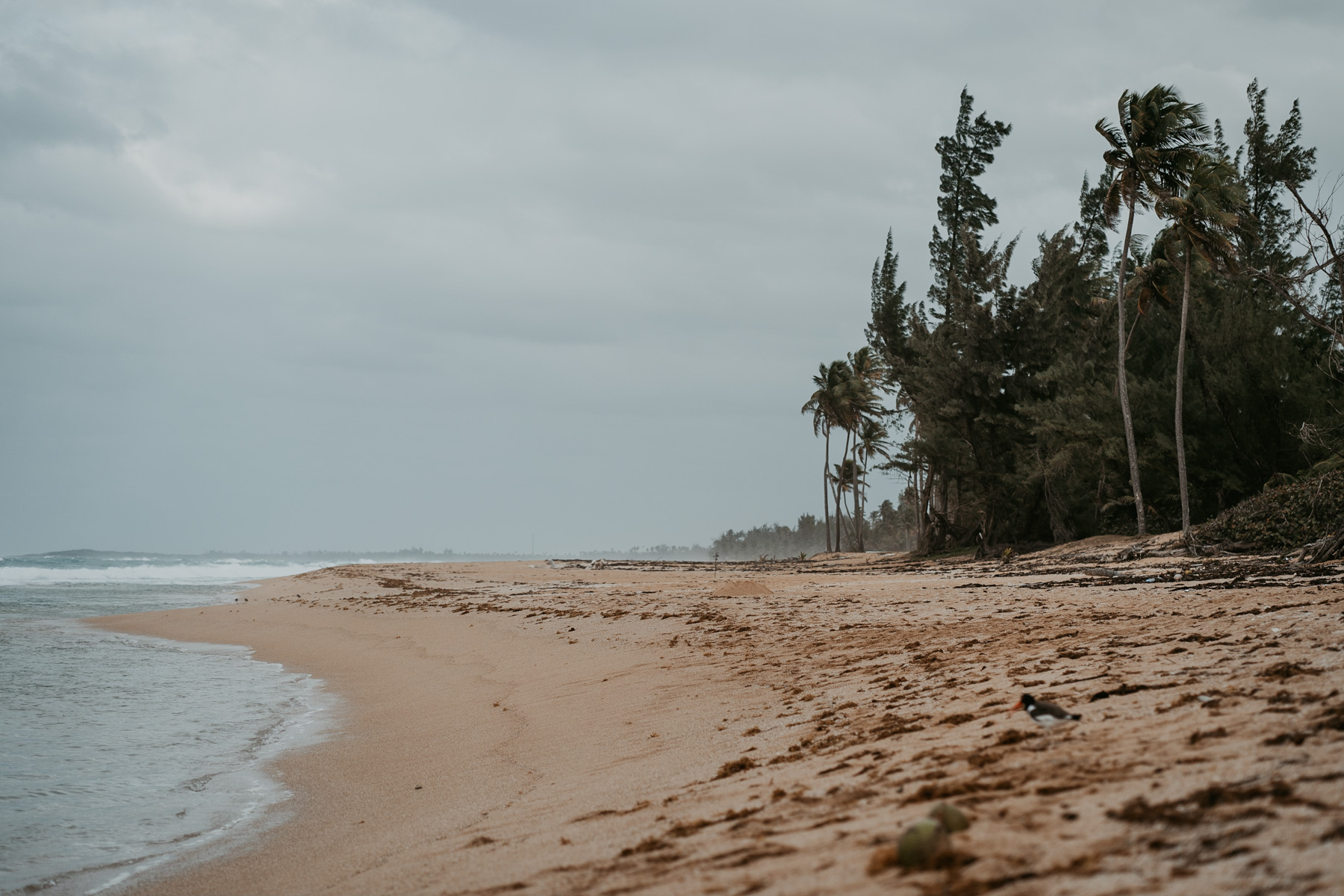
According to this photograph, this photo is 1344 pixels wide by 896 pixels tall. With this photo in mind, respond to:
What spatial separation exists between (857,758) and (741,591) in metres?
10.6

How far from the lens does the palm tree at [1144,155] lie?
1966 cm

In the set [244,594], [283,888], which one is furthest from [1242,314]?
[244,594]

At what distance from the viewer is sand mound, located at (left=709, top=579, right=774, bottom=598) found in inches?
560

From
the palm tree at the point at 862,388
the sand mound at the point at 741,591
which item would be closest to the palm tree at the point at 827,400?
the palm tree at the point at 862,388

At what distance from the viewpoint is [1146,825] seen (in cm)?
239

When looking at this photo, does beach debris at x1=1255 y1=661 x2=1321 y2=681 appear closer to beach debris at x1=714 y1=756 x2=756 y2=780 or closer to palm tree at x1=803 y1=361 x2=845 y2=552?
beach debris at x1=714 y1=756 x2=756 y2=780

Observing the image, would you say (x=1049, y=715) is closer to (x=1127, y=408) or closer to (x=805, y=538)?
(x=1127, y=408)

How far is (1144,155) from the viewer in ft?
65.6

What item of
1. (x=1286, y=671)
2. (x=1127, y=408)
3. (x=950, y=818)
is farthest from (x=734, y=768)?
(x=1127, y=408)

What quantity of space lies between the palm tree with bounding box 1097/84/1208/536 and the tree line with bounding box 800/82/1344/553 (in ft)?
0.15

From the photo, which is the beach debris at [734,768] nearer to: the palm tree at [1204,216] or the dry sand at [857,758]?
the dry sand at [857,758]

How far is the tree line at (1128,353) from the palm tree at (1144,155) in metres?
0.05

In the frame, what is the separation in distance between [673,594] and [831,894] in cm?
1355

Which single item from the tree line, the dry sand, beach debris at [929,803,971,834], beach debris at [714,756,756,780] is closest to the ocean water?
the dry sand
